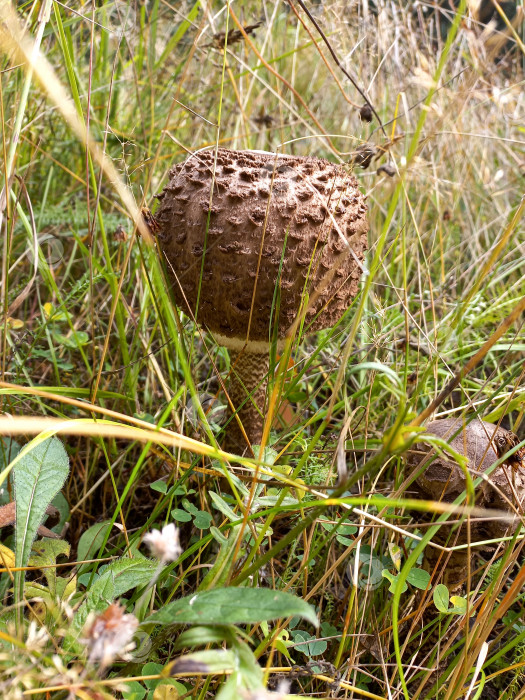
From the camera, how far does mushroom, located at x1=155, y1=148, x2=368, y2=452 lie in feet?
5.47

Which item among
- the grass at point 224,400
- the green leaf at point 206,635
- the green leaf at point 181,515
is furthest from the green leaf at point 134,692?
the green leaf at point 181,515

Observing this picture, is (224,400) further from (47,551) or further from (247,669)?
(247,669)

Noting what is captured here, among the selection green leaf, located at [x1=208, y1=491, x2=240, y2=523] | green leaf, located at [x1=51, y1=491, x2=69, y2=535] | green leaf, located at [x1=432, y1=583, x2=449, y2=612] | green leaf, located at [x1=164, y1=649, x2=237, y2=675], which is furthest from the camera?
green leaf, located at [x1=51, y1=491, x2=69, y2=535]

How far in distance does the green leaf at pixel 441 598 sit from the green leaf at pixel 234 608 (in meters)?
0.64

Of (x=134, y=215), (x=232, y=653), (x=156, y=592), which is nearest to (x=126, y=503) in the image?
(x=156, y=592)

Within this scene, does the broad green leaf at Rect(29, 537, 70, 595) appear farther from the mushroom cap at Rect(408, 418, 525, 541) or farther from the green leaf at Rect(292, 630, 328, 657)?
the mushroom cap at Rect(408, 418, 525, 541)

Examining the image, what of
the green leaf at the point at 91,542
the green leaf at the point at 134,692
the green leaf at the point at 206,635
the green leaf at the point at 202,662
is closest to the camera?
the green leaf at the point at 202,662

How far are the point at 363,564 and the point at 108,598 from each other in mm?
805

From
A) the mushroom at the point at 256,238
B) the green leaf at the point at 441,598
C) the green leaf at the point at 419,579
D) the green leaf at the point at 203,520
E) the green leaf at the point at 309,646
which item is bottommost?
the green leaf at the point at 309,646

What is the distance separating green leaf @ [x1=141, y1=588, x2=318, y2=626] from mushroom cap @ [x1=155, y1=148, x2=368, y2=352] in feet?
2.77

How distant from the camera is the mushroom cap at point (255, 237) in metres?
1.67

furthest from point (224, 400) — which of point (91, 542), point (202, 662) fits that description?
point (202, 662)

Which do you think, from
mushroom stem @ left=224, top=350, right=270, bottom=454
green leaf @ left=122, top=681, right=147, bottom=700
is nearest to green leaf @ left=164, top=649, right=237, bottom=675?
green leaf @ left=122, top=681, right=147, bottom=700

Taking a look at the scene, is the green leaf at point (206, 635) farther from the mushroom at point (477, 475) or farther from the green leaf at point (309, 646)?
the mushroom at point (477, 475)
